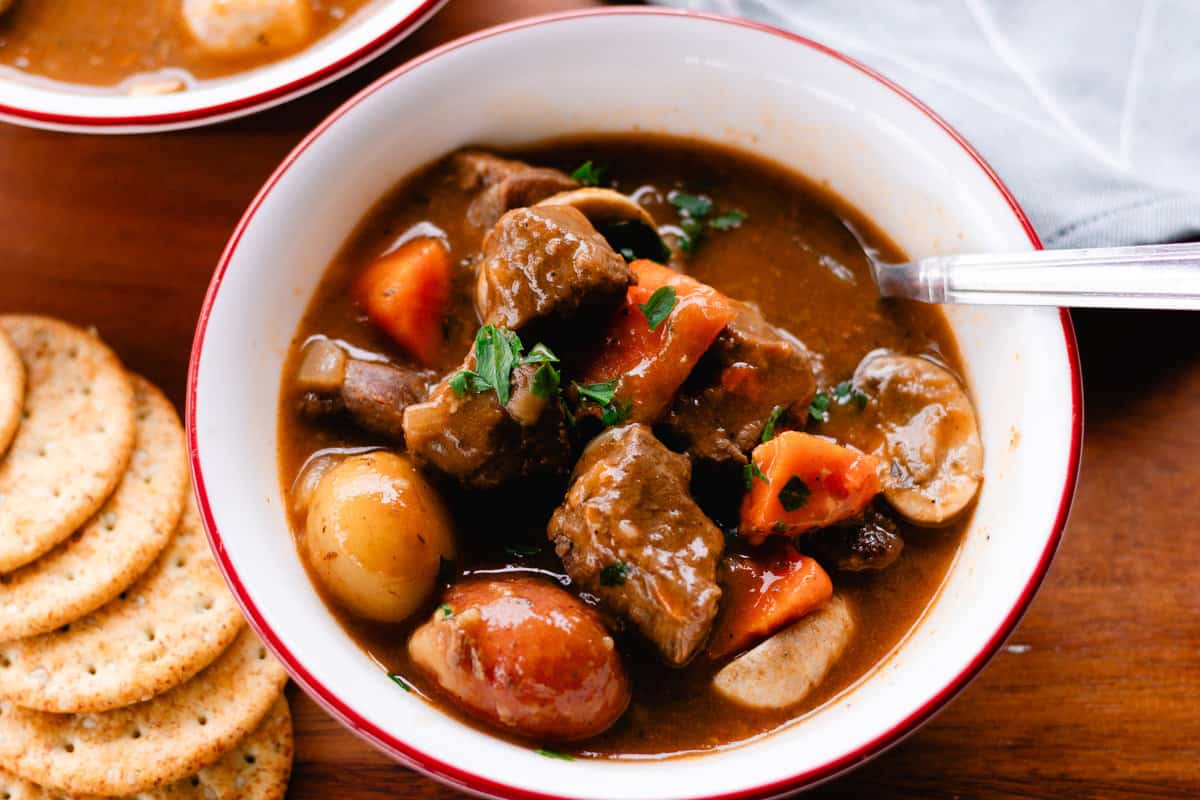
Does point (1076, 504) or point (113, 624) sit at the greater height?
point (1076, 504)

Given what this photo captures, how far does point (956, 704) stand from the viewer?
3.11 m

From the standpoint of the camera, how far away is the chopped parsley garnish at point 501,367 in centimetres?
262

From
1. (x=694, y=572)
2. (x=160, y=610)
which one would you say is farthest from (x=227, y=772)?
(x=694, y=572)

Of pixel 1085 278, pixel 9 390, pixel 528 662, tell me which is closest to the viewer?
pixel 528 662

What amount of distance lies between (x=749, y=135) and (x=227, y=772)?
2.21 meters

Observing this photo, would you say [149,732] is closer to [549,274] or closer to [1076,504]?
[549,274]

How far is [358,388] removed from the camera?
2.89 metres

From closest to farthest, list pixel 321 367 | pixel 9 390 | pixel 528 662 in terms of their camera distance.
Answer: pixel 528 662 < pixel 321 367 < pixel 9 390

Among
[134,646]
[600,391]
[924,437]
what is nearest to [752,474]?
[600,391]

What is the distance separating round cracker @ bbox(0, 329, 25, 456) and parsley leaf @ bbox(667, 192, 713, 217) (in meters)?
1.95

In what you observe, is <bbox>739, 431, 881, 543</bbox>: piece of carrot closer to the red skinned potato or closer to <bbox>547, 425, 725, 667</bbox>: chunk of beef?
<bbox>547, 425, 725, 667</bbox>: chunk of beef

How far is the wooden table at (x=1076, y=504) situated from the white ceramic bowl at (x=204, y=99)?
30 cm

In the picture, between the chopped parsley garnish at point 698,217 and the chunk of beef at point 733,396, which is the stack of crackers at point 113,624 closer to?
the chunk of beef at point 733,396

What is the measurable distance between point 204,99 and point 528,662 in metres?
1.82
